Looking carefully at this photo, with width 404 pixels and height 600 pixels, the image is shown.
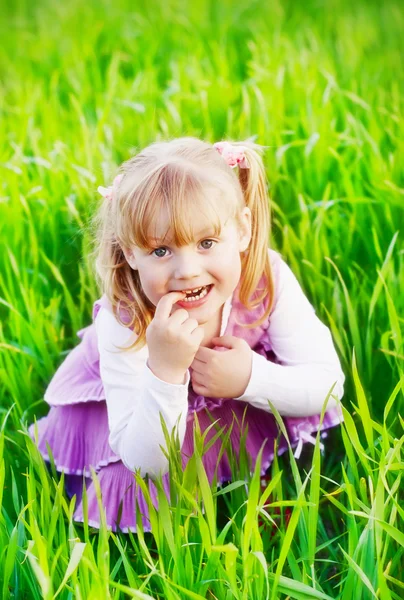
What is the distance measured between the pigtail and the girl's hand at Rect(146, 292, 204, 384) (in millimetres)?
249

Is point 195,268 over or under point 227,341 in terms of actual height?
over

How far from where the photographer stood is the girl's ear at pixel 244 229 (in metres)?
1.66

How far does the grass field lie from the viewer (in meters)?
1.33

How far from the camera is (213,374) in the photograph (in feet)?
5.34

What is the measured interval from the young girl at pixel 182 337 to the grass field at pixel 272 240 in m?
0.09

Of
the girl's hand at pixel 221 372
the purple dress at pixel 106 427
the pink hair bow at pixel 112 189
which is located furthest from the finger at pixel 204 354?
the pink hair bow at pixel 112 189

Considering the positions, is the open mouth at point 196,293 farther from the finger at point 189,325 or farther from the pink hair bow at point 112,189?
the pink hair bow at point 112,189

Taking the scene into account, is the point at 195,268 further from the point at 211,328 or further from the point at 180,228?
the point at 211,328

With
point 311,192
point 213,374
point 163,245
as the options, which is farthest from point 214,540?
point 311,192

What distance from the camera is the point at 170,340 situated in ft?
4.91

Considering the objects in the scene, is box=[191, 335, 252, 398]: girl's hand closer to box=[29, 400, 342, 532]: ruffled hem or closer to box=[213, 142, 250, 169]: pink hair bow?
box=[29, 400, 342, 532]: ruffled hem

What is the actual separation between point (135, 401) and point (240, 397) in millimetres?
194

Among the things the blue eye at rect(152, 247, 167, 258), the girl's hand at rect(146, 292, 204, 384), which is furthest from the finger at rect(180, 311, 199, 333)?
the blue eye at rect(152, 247, 167, 258)

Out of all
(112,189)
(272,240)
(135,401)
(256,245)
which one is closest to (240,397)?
(135,401)
